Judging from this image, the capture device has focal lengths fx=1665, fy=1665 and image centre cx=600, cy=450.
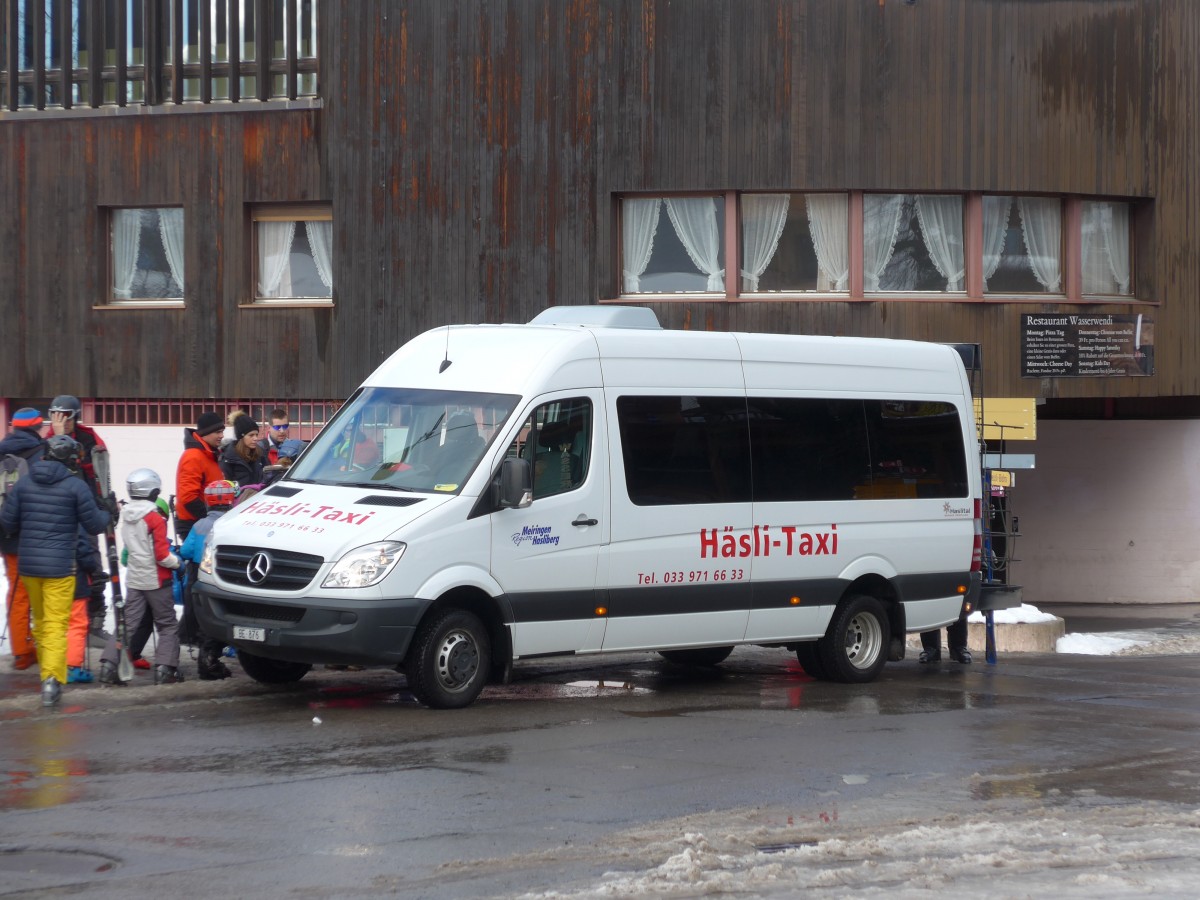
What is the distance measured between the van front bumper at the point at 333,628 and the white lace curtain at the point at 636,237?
428 inches

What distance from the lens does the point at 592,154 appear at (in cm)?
2028

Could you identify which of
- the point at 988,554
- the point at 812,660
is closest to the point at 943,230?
the point at 988,554

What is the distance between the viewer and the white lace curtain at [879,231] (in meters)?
20.3

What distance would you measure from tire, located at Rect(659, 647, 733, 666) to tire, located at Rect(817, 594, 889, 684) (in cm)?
105

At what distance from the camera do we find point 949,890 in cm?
621

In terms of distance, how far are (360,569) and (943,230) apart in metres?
12.3

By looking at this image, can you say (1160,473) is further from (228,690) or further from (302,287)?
(228,690)

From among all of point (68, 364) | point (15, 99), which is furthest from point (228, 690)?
point (15, 99)

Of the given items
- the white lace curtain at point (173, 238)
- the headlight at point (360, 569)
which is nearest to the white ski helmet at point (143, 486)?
the headlight at point (360, 569)

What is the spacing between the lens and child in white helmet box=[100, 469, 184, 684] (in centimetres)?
1152

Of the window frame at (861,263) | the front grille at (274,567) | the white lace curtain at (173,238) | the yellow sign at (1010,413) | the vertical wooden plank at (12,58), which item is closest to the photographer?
the front grille at (274,567)

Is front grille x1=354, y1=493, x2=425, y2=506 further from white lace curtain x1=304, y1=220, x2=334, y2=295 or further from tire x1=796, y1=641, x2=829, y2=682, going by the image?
white lace curtain x1=304, y1=220, x2=334, y2=295

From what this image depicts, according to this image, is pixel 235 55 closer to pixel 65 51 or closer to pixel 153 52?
pixel 153 52

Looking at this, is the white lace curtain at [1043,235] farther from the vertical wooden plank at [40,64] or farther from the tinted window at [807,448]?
the vertical wooden plank at [40,64]
